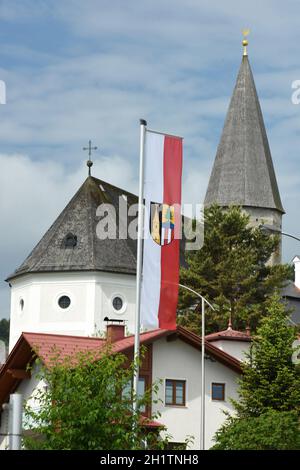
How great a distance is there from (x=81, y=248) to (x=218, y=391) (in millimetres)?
28109

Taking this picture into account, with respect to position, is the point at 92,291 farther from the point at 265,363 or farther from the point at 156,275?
the point at 156,275

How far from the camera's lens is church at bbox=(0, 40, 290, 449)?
124ft

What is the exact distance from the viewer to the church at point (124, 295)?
37.8m

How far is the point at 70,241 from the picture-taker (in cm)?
6706

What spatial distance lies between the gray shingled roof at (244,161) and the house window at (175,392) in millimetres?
51954

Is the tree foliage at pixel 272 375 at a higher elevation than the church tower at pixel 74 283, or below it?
below

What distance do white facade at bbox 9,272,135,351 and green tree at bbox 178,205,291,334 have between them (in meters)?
3.43

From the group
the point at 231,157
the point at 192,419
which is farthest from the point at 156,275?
the point at 231,157

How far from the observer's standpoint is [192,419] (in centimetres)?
3812

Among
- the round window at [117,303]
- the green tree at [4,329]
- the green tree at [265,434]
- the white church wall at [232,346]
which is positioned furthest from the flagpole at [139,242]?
the green tree at [4,329]

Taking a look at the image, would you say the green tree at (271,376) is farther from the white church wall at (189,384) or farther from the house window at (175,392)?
the house window at (175,392)

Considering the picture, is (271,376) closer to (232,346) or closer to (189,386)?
(189,386)

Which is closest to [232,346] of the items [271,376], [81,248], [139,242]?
[271,376]
